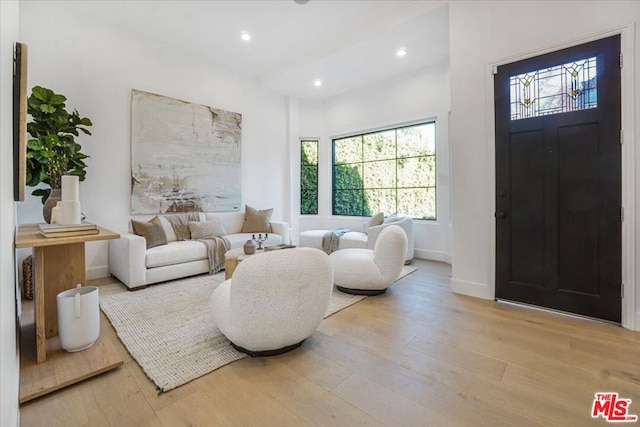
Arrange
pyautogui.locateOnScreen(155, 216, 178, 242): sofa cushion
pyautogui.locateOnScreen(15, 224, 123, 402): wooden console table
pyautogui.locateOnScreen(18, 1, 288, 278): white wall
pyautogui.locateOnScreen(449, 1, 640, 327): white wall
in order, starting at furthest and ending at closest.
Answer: pyautogui.locateOnScreen(155, 216, 178, 242): sofa cushion < pyautogui.locateOnScreen(18, 1, 288, 278): white wall < pyautogui.locateOnScreen(449, 1, 640, 327): white wall < pyautogui.locateOnScreen(15, 224, 123, 402): wooden console table

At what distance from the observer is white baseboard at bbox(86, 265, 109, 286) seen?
3750 mm

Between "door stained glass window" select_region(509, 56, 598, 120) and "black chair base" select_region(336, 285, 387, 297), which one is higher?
"door stained glass window" select_region(509, 56, 598, 120)

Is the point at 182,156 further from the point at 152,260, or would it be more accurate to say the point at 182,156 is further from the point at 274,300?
the point at 274,300

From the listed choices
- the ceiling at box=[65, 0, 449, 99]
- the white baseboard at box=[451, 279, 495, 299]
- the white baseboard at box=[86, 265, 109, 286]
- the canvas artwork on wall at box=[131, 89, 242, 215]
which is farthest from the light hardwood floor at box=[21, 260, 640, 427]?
the ceiling at box=[65, 0, 449, 99]

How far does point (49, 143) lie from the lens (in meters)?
2.78

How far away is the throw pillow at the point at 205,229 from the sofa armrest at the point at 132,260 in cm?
87

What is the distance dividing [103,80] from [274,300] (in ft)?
13.6

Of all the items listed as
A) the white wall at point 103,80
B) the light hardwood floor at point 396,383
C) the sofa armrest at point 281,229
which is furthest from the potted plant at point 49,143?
the sofa armrest at point 281,229

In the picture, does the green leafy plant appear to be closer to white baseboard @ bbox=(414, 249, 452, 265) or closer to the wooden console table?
the wooden console table

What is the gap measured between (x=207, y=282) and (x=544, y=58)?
442cm

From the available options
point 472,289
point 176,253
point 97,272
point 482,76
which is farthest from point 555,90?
point 97,272

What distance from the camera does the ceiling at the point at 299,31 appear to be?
11.9 ft

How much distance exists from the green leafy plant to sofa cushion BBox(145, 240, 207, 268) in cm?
118

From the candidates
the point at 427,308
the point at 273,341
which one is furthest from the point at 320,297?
the point at 427,308
